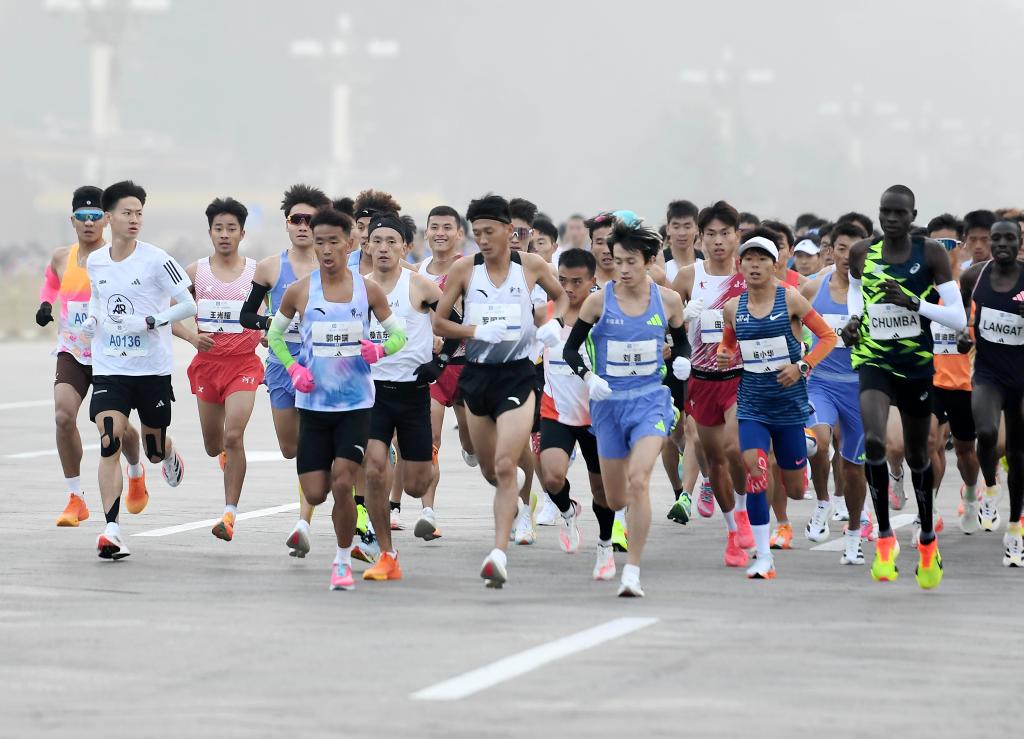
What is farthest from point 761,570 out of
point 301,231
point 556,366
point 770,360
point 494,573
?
point 301,231

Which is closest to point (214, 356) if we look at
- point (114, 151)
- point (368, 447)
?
point (368, 447)

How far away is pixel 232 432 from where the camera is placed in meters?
13.0

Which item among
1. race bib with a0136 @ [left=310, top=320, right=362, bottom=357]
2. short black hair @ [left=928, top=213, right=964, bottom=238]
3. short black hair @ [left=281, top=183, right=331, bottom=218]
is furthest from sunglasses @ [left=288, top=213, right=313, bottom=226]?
short black hair @ [left=928, top=213, right=964, bottom=238]

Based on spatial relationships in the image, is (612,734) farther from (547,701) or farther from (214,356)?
(214,356)

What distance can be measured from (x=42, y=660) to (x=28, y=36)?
576 ft

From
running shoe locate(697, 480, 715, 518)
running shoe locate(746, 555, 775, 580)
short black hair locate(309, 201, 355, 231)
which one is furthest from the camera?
running shoe locate(697, 480, 715, 518)

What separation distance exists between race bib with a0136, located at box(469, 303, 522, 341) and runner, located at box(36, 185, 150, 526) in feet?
9.17

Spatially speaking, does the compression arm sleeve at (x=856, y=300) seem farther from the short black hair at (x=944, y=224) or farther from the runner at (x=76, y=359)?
the runner at (x=76, y=359)

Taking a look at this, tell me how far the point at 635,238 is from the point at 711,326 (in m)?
2.02

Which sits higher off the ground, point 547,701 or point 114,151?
point 114,151

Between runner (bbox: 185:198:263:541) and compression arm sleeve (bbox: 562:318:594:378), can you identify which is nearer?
compression arm sleeve (bbox: 562:318:594:378)

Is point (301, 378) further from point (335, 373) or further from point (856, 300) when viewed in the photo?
point (856, 300)

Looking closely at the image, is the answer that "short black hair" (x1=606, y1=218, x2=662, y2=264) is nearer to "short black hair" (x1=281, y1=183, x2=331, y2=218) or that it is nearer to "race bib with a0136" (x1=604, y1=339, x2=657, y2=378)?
"race bib with a0136" (x1=604, y1=339, x2=657, y2=378)

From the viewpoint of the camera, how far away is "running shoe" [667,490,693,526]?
46.1 ft
